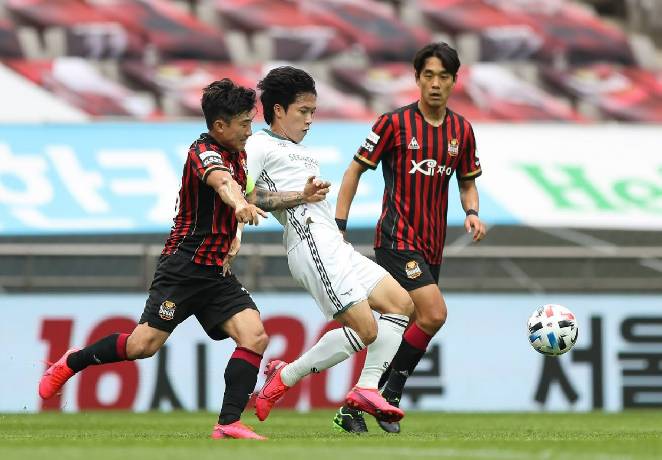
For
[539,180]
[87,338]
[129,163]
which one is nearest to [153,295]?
[87,338]

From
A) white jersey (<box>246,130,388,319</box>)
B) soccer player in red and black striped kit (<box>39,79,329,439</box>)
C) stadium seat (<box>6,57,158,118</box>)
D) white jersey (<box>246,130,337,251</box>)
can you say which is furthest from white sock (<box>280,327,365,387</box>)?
stadium seat (<box>6,57,158,118</box>)

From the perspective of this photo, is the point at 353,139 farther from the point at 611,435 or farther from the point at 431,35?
the point at 611,435

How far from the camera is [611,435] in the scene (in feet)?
25.0

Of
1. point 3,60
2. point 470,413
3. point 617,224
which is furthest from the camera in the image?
point 3,60

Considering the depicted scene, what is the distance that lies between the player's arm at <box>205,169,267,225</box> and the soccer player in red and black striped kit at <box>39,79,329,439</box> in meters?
0.19

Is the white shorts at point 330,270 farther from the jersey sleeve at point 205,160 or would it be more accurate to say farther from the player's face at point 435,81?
the player's face at point 435,81

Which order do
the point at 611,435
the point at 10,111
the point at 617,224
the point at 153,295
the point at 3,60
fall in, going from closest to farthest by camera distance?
the point at 153,295 < the point at 611,435 < the point at 617,224 < the point at 10,111 < the point at 3,60

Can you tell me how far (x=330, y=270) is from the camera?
7.21 m

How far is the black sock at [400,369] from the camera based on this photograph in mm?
7930

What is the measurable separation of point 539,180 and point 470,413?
3944 mm

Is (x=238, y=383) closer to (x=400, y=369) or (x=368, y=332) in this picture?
(x=368, y=332)

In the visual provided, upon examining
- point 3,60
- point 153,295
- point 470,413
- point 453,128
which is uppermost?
point 3,60

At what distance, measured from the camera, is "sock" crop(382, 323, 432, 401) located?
26.0ft

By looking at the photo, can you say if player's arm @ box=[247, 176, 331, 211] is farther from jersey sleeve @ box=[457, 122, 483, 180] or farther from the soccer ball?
the soccer ball
